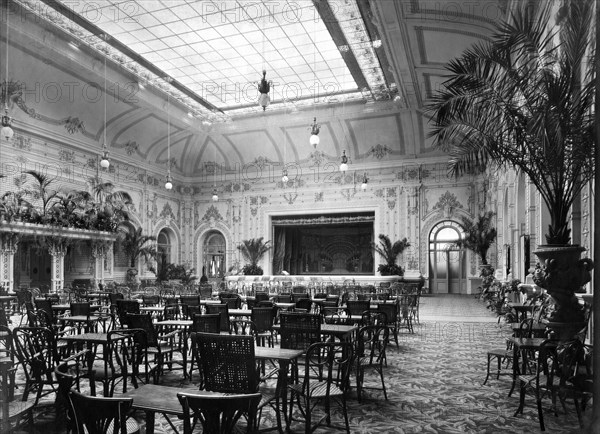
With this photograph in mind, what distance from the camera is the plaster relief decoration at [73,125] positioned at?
15.9 metres

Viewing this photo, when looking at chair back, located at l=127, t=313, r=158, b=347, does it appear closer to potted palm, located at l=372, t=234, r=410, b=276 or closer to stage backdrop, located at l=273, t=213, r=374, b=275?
potted palm, located at l=372, t=234, r=410, b=276

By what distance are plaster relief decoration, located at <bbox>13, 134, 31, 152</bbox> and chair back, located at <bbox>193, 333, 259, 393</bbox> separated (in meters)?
13.6

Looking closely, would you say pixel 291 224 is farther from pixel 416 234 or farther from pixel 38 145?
pixel 38 145

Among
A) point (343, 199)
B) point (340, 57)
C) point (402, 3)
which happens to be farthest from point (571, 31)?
point (343, 199)

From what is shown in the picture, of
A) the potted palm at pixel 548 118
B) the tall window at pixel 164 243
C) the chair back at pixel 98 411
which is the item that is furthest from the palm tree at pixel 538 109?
the tall window at pixel 164 243

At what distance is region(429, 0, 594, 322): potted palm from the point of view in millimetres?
4402

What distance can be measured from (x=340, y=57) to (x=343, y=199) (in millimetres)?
7986

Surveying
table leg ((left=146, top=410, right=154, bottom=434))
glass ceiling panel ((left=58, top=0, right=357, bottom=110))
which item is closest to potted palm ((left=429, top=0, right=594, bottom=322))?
table leg ((left=146, top=410, right=154, bottom=434))

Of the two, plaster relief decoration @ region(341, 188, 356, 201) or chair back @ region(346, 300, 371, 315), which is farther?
plaster relief decoration @ region(341, 188, 356, 201)

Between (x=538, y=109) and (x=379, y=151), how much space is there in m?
15.8

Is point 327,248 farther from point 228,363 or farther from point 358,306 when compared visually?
point 228,363

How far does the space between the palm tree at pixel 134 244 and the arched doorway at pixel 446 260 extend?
11348 millimetres

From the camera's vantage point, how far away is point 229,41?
12.9 meters

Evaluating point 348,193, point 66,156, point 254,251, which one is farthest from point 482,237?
point 66,156
